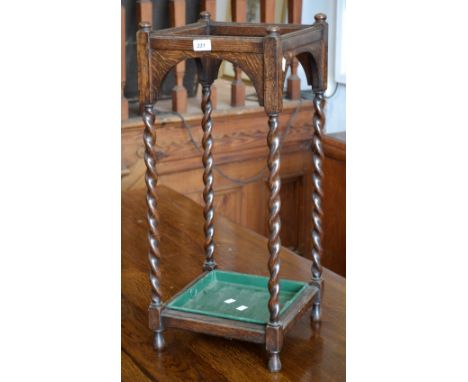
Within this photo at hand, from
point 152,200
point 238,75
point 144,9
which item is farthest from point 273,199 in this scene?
point 238,75

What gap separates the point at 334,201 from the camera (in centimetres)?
290

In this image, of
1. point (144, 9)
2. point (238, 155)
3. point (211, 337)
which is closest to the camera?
point (211, 337)

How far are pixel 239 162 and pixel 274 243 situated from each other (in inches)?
64.4

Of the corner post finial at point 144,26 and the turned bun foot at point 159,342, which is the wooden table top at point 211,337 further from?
the corner post finial at point 144,26

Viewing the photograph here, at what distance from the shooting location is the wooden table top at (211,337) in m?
1.23

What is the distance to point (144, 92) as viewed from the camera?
1.24 m

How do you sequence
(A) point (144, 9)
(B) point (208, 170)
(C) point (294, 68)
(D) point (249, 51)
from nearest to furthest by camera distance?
(D) point (249, 51) < (B) point (208, 170) < (A) point (144, 9) < (C) point (294, 68)

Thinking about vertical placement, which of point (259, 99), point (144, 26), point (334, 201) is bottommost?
point (334, 201)

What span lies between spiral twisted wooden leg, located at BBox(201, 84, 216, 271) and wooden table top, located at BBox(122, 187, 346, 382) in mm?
127

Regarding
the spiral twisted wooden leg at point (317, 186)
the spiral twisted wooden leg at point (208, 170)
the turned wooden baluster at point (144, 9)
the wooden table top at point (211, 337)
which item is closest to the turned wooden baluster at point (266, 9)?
the turned wooden baluster at point (144, 9)

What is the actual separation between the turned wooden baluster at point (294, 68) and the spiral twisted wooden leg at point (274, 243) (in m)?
1.68

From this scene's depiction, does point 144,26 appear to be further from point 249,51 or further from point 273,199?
point 273,199
